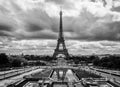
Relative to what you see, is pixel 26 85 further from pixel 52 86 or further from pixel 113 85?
pixel 113 85

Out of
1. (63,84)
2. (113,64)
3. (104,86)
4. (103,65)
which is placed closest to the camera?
(104,86)

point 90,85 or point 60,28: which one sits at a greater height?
point 60,28

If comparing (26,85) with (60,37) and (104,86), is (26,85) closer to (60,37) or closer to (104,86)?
(104,86)

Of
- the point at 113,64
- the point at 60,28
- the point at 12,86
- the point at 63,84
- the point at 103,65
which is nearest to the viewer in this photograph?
the point at 12,86

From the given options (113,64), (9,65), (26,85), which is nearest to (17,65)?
(9,65)

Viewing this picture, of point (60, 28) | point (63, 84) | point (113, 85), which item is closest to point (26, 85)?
point (63, 84)

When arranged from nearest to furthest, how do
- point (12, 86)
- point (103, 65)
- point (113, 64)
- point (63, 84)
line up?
Result: point (12, 86), point (63, 84), point (113, 64), point (103, 65)

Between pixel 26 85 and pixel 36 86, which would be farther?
pixel 26 85

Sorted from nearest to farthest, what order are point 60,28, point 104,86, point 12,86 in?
point 12,86
point 104,86
point 60,28

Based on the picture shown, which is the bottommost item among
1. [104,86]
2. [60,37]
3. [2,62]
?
[104,86]
